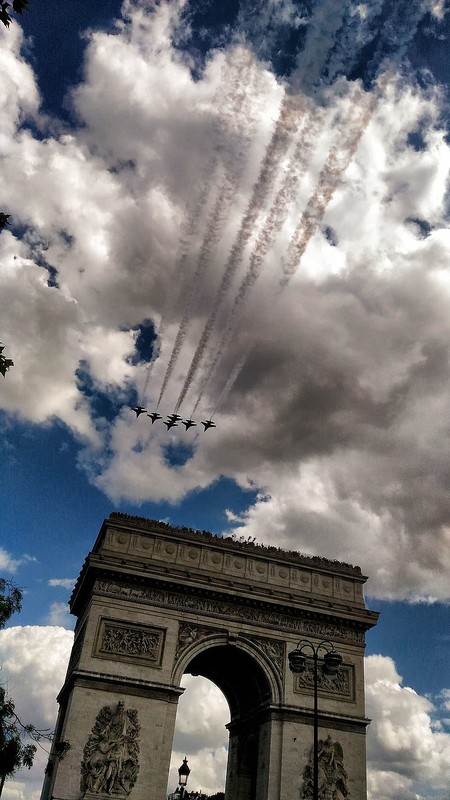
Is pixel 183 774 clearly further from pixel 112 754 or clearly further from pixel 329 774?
pixel 329 774

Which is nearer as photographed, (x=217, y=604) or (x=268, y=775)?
(x=268, y=775)

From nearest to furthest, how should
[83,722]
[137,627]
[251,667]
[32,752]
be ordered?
[32,752]
[83,722]
[137,627]
[251,667]

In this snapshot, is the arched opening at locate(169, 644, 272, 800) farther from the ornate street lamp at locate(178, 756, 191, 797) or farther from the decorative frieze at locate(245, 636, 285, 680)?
the ornate street lamp at locate(178, 756, 191, 797)

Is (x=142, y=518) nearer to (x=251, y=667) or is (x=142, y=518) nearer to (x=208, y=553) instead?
(x=208, y=553)

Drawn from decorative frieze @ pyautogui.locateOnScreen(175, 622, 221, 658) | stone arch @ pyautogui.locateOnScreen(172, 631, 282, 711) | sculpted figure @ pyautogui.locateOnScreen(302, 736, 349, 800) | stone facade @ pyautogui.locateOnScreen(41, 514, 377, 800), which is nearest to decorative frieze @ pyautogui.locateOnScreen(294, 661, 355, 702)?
stone facade @ pyautogui.locateOnScreen(41, 514, 377, 800)

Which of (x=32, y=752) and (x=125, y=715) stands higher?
(x=125, y=715)

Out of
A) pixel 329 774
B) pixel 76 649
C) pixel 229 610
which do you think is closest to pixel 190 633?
pixel 229 610

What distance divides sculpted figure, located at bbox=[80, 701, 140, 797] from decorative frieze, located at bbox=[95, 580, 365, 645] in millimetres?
5081

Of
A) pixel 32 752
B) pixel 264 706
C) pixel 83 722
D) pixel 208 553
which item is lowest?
pixel 32 752

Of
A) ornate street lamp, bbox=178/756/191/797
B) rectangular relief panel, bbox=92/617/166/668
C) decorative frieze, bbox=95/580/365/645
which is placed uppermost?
decorative frieze, bbox=95/580/365/645

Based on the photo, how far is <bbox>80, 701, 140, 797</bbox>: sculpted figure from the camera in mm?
30141

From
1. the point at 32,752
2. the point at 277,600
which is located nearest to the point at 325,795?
the point at 277,600

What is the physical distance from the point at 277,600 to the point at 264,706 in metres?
5.07

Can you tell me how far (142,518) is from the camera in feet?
122
